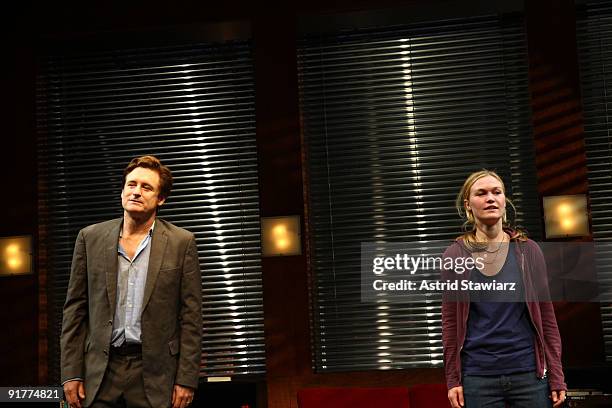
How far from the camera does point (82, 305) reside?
133 inches

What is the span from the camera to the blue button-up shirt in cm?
323

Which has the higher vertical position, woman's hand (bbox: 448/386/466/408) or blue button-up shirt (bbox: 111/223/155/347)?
blue button-up shirt (bbox: 111/223/155/347)

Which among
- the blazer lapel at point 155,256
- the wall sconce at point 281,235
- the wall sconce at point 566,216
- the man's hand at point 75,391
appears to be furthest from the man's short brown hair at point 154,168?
the wall sconce at point 566,216

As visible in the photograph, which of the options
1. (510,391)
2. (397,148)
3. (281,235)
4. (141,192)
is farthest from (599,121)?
(141,192)

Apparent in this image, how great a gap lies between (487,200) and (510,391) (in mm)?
714

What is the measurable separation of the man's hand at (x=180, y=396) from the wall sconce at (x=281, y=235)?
2.38m

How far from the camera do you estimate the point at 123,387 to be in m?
3.17

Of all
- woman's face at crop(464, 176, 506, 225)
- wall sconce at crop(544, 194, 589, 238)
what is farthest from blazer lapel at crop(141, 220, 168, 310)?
wall sconce at crop(544, 194, 589, 238)

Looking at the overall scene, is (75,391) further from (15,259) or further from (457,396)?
(15,259)

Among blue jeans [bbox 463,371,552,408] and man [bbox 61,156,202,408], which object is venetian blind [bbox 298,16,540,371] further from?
blue jeans [bbox 463,371,552,408]

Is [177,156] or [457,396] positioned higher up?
[177,156]

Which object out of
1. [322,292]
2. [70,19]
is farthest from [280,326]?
[70,19]

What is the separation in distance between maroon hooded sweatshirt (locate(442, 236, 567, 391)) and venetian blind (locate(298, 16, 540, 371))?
2.45 metres

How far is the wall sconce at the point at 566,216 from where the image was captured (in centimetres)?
532
